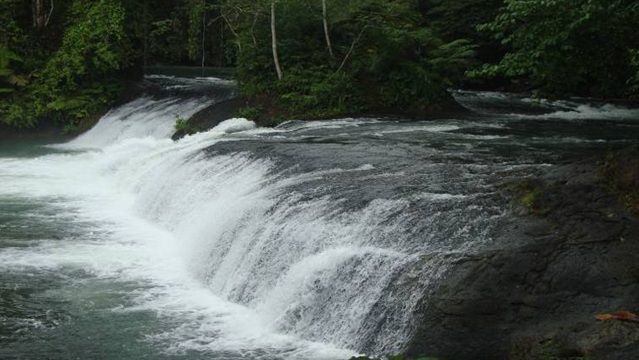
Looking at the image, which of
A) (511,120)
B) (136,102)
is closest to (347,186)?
(511,120)

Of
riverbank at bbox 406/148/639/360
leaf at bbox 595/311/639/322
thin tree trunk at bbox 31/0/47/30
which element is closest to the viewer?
leaf at bbox 595/311/639/322

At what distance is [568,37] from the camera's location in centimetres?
966

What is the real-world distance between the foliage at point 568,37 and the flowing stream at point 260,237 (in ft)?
4.70

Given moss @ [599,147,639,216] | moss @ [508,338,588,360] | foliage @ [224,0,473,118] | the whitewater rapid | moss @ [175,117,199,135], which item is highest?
foliage @ [224,0,473,118]

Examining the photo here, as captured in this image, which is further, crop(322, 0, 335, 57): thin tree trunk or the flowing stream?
crop(322, 0, 335, 57): thin tree trunk

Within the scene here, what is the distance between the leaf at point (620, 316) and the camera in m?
6.03

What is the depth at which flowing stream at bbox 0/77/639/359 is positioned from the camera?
24.4 feet

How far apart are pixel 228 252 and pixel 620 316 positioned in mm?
5252

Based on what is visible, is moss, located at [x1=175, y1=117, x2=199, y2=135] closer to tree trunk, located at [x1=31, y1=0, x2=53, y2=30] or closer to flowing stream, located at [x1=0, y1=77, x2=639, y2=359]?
flowing stream, located at [x1=0, y1=77, x2=639, y2=359]

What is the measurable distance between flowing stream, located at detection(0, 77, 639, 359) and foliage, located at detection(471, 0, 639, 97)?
1.43 metres

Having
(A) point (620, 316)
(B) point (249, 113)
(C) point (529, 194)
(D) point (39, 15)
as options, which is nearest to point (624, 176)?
(C) point (529, 194)

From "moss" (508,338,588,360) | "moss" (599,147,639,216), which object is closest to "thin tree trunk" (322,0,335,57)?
"moss" (599,147,639,216)

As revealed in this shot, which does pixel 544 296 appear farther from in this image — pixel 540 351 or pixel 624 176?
pixel 624 176

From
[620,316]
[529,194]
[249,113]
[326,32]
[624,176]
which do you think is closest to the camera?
[620,316]
